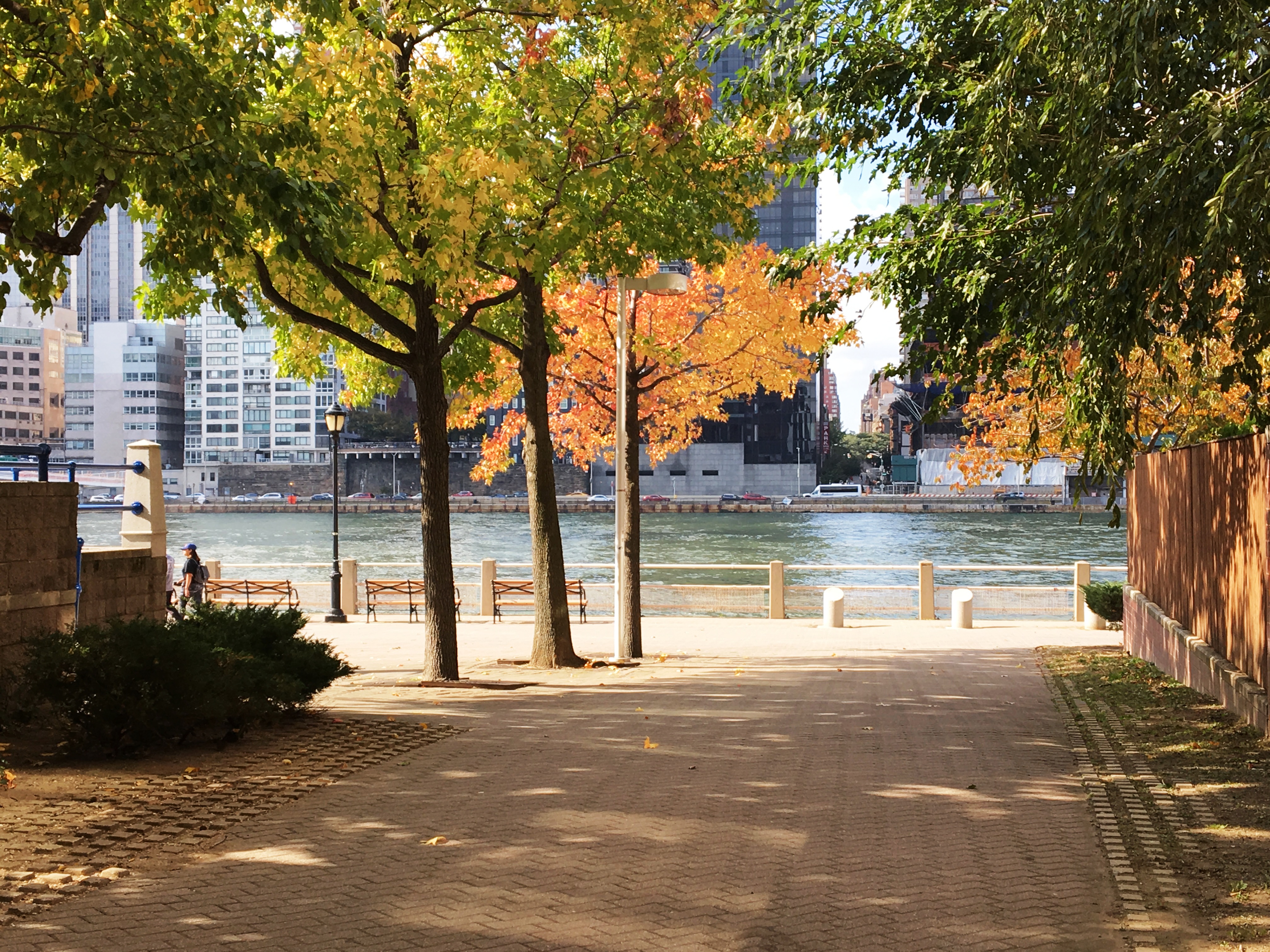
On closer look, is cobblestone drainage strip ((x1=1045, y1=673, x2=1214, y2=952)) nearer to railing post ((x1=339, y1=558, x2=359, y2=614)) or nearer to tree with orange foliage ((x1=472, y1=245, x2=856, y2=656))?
tree with orange foliage ((x1=472, y1=245, x2=856, y2=656))

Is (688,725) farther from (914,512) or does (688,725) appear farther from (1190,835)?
(914,512)

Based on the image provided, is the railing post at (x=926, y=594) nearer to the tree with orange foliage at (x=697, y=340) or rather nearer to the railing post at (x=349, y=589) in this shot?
the tree with orange foliage at (x=697, y=340)

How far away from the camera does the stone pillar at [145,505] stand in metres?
14.6

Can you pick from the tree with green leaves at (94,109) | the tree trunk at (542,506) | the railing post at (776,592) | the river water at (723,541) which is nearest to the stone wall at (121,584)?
the tree with green leaves at (94,109)

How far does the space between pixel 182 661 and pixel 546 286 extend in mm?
8710

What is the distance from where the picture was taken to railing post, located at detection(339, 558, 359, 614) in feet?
94.9

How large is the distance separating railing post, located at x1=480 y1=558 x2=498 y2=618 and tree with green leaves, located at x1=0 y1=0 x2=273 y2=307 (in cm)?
1695

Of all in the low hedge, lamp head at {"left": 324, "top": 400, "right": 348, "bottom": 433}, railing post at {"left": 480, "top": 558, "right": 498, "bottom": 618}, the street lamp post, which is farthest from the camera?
lamp head at {"left": 324, "top": 400, "right": 348, "bottom": 433}

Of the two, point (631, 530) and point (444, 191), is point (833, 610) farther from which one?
point (444, 191)

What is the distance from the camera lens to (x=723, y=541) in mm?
91375

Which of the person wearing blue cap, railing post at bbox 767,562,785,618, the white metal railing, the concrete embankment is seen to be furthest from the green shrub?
the concrete embankment

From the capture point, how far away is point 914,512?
13975 centimetres

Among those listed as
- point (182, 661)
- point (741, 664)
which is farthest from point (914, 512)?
point (182, 661)

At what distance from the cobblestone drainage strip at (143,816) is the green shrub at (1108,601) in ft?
55.6
